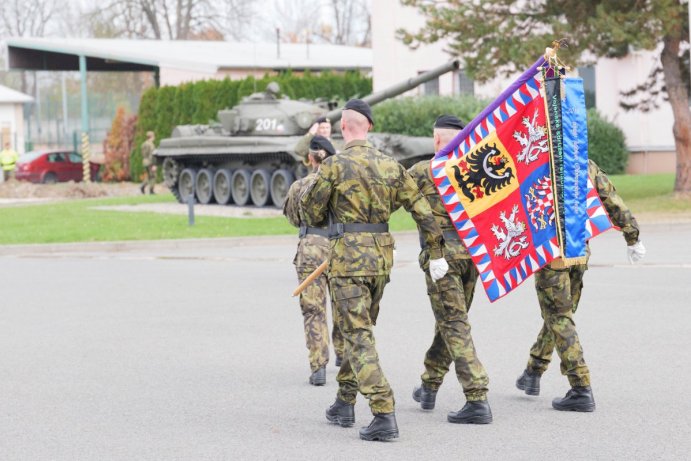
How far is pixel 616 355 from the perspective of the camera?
9.84m

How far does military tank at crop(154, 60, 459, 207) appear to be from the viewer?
98.3 feet

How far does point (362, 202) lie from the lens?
736cm

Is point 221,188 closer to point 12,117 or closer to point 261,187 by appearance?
point 261,187

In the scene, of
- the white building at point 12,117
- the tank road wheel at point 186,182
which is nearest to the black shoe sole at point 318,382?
the tank road wheel at point 186,182

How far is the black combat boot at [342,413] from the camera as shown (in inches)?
302

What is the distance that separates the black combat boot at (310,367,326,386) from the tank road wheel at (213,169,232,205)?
23.9 meters

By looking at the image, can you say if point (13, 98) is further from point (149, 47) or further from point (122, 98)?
point (122, 98)

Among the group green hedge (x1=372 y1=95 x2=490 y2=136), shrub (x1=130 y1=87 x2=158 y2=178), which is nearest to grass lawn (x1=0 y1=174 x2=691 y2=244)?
green hedge (x1=372 y1=95 x2=490 y2=136)

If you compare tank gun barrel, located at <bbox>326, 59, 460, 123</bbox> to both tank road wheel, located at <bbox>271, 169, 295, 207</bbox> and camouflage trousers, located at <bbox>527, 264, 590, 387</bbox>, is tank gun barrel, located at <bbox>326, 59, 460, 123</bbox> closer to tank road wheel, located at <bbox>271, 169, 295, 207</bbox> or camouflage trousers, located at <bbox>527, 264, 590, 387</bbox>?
tank road wheel, located at <bbox>271, 169, 295, 207</bbox>

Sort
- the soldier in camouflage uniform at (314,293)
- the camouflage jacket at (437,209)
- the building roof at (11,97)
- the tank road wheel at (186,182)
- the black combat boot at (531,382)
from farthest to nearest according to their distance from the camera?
the building roof at (11,97), the tank road wheel at (186,182), the soldier in camouflage uniform at (314,293), the black combat boot at (531,382), the camouflage jacket at (437,209)

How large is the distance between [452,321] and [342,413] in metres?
0.79

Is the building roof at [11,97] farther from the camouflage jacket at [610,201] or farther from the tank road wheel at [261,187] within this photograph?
the camouflage jacket at [610,201]

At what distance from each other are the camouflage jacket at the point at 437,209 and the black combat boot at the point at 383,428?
96cm

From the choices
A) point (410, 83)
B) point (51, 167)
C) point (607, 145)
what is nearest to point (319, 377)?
point (410, 83)
